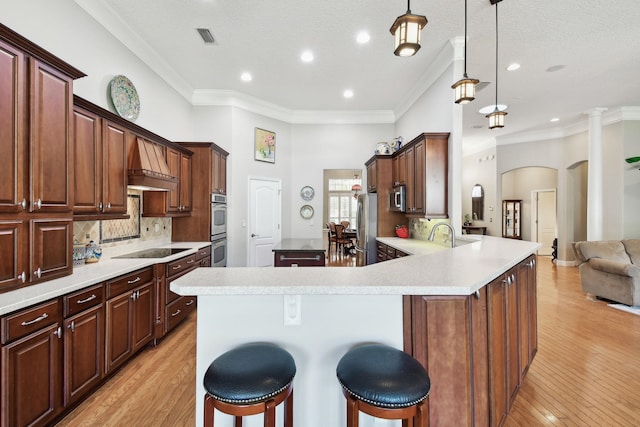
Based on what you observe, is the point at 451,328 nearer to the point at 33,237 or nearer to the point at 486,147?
the point at 33,237

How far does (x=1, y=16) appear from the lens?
6.77 ft

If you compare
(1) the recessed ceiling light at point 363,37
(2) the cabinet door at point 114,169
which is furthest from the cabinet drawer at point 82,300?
(1) the recessed ceiling light at point 363,37

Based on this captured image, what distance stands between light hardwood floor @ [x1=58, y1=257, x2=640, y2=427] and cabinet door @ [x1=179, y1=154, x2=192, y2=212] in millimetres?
1653

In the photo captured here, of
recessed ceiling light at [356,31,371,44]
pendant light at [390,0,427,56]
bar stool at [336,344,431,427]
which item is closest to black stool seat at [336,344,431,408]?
bar stool at [336,344,431,427]

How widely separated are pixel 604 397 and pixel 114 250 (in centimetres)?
462

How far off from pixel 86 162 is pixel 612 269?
6.42 metres

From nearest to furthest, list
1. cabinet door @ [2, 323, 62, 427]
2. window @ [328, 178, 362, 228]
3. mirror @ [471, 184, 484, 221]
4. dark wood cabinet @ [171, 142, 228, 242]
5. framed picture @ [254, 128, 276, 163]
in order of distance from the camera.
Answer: cabinet door @ [2, 323, 62, 427] → dark wood cabinet @ [171, 142, 228, 242] → framed picture @ [254, 128, 276, 163] → mirror @ [471, 184, 484, 221] → window @ [328, 178, 362, 228]

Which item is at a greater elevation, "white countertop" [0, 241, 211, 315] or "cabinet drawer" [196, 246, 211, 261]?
"white countertop" [0, 241, 211, 315]

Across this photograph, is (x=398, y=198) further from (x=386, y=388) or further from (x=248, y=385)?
(x=248, y=385)

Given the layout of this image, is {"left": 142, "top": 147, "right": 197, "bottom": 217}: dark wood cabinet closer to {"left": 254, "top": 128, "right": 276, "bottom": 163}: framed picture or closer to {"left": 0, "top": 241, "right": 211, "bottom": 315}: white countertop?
{"left": 0, "top": 241, "right": 211, "bottom": 315}: white countertop

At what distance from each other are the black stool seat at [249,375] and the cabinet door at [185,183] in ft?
10.9

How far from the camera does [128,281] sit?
2.51 metres

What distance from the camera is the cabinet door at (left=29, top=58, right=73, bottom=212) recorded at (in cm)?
181

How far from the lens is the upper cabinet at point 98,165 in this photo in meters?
2.34
